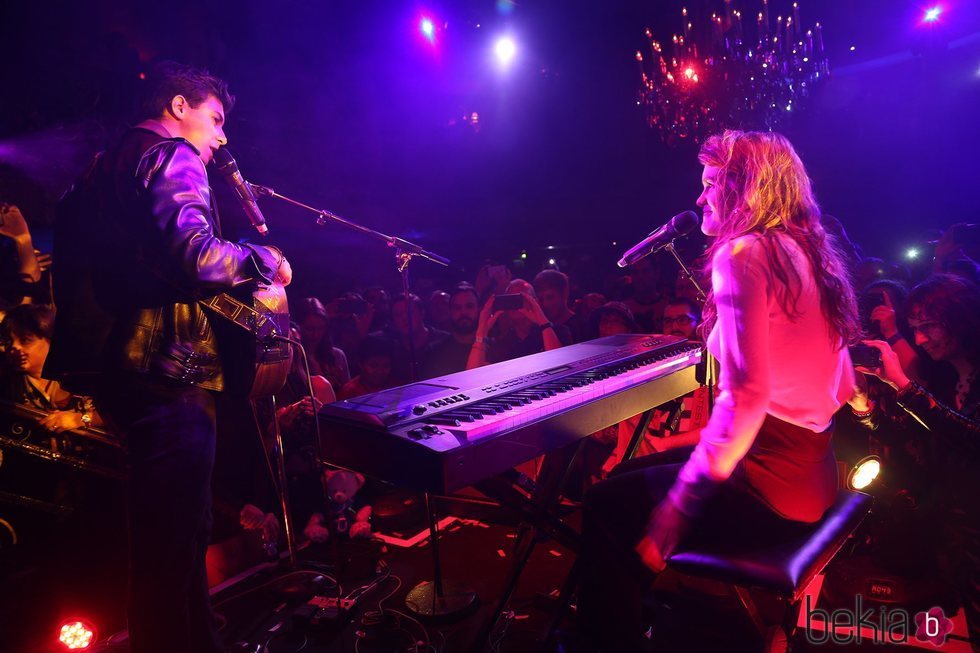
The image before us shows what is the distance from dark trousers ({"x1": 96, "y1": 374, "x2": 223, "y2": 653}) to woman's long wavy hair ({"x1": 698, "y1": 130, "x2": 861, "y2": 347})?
71.8 inches

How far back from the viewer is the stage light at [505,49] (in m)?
8.91

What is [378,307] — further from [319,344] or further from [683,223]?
[683,223]

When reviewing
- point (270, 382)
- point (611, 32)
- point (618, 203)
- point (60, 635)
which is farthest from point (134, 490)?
point (618, 203)

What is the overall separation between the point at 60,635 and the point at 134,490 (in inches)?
52.1

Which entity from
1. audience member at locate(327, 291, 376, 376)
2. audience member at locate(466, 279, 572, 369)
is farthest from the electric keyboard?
audience member at locate(327, 291, 376, 376)

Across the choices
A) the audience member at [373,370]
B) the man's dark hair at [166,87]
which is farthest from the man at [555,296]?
the man's dark hair at [166,87]

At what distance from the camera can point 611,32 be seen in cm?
940

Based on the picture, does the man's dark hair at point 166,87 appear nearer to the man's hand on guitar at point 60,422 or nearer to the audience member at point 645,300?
the man's hand on guitar at point 60,422

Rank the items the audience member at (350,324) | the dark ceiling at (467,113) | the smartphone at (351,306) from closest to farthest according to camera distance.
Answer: the dark ceiling at (467,113)
the audience member at (350,324)
the smartphone at (351,306)

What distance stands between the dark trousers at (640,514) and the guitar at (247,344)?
1.32 metres

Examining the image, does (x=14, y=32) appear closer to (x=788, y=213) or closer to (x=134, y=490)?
(x=134, y=490)

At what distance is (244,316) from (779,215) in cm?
188

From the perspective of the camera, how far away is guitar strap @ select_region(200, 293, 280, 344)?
1.94m

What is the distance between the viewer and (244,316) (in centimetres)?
201
